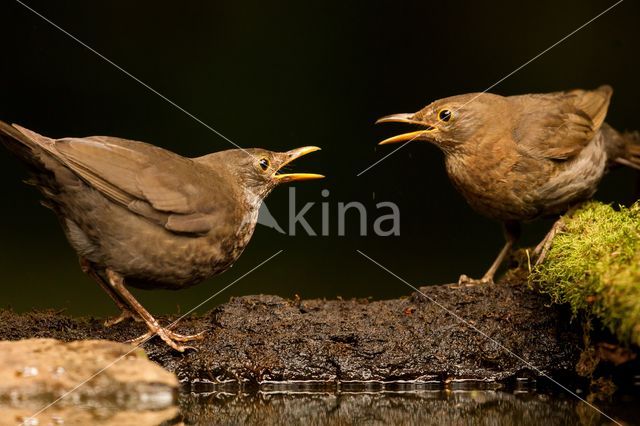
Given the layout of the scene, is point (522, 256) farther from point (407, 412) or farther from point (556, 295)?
point (407, 412)

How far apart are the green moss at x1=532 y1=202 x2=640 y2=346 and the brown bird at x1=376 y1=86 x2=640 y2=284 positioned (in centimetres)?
25

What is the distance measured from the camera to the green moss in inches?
159

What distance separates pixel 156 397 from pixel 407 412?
3.59 ft

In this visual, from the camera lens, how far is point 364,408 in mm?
4141

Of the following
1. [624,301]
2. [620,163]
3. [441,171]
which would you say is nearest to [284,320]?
[624,301]

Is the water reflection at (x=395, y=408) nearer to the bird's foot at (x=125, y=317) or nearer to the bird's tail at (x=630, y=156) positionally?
the bird's foot at (x=125, y=317)

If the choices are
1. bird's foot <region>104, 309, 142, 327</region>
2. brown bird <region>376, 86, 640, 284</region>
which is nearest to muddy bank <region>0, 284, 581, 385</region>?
bird's foot <region>104, 309, 142, 327</region>

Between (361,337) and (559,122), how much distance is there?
1964 mm

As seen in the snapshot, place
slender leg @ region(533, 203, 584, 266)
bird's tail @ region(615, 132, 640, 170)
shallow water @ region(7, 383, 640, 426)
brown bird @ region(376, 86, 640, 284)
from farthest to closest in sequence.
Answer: bird's tail @ region(615, 132, 640, 170)
brown bird @ region(376, 86, 640, 284)
slender leg @ region(533, 203, 584, 266)
shallow water @ region(7, 383, 640, 426)

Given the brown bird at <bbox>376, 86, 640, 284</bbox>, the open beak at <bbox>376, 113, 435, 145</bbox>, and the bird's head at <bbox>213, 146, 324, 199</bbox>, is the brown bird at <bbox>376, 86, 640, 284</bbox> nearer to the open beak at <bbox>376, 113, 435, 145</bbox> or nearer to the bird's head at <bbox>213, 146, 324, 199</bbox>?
the open beak at <bbox>376, 113, 435, 145</bbox>

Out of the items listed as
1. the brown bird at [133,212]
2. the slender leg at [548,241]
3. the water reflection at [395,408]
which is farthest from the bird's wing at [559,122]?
the brown bird at [133,212]

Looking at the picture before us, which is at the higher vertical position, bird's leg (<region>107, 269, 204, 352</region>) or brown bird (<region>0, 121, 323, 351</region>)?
brown bird (<region>0, 121, 323, 351</region>)

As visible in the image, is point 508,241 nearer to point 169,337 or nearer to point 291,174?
point 291,174

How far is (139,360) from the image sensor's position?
4.06 metres
